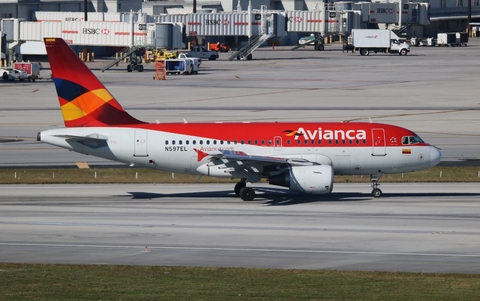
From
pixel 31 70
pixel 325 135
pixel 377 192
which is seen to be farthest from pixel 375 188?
pixel 31 70

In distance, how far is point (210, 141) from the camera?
47.0m

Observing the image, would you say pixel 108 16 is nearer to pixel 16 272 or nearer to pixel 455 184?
pixel 455 184

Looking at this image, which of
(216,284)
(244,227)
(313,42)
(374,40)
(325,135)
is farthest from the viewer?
(313,42)

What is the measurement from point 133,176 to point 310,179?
15175mm

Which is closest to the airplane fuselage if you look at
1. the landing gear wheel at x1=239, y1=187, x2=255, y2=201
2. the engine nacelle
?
the landing gear wheel at x1=239, y1=187, x2=255, y2=201

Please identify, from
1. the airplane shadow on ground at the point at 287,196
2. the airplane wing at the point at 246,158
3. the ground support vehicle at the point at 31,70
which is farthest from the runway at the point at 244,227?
the ground support vehicle at the point at 31,70

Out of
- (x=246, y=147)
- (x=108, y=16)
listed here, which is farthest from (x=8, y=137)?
(x=108, y=16)

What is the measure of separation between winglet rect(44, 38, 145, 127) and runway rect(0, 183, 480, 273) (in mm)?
4555

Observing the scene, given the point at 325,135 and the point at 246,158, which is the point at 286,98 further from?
the point at 246,158

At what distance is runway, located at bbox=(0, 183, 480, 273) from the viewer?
1324 inches

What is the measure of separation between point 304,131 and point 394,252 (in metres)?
13.7

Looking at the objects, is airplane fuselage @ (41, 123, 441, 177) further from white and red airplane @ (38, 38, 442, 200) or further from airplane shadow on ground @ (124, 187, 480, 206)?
airplane shadow on ground @ (124, 187, 480, 206)

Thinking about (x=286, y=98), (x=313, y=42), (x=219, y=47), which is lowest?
(x=286, y=98)

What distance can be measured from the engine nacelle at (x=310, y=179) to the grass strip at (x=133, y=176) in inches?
353
